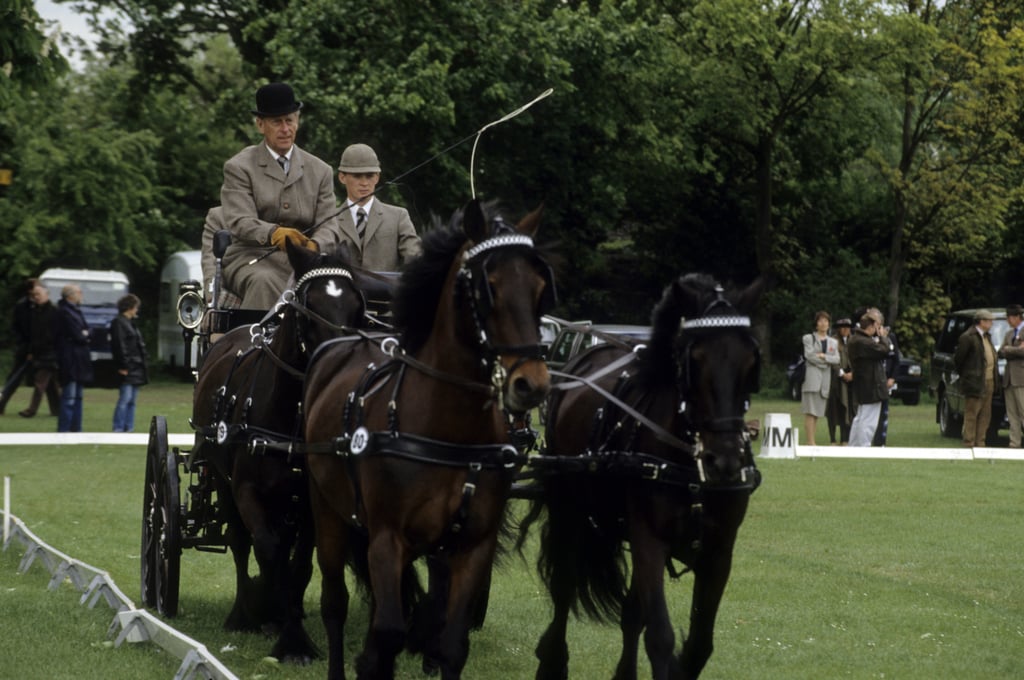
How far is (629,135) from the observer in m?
41.5

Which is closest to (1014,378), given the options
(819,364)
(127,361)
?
(819,364)

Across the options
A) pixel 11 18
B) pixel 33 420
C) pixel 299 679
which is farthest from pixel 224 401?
pixel 33 420

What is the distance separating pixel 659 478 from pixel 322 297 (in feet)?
7.55

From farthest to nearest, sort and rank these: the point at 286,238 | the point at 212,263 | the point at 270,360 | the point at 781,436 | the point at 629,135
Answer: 1. the point at 629,135
2. the point at 781,436
3. the point at 212,263
4. the point at 286,238
5. the point at 270,360

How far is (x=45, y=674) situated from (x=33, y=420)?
67.3 feet

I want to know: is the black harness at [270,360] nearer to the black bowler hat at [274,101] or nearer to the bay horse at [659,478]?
the black bowler hat at [274,101]

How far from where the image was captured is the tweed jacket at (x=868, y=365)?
23.0 m

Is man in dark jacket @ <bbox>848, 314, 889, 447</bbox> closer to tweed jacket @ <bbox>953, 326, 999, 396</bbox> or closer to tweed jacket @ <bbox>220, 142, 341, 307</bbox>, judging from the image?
tweed jacket @ <bbox>953, 326, 999, 396</bbox>

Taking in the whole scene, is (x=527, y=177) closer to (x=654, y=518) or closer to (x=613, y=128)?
(x=613, y=128)

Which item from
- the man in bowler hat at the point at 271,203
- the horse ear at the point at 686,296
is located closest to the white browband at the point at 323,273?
the man in bowler hat at the point at 271,203

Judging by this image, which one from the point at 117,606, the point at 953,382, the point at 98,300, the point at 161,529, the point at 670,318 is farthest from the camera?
the point at 98,300

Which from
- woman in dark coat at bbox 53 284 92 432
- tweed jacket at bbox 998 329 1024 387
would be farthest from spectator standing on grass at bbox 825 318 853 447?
woman in dark coat at bbox 53 284 92 432

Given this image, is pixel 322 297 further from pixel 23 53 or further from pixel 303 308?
pixel 23 53

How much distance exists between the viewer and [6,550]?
12727 millimetres
